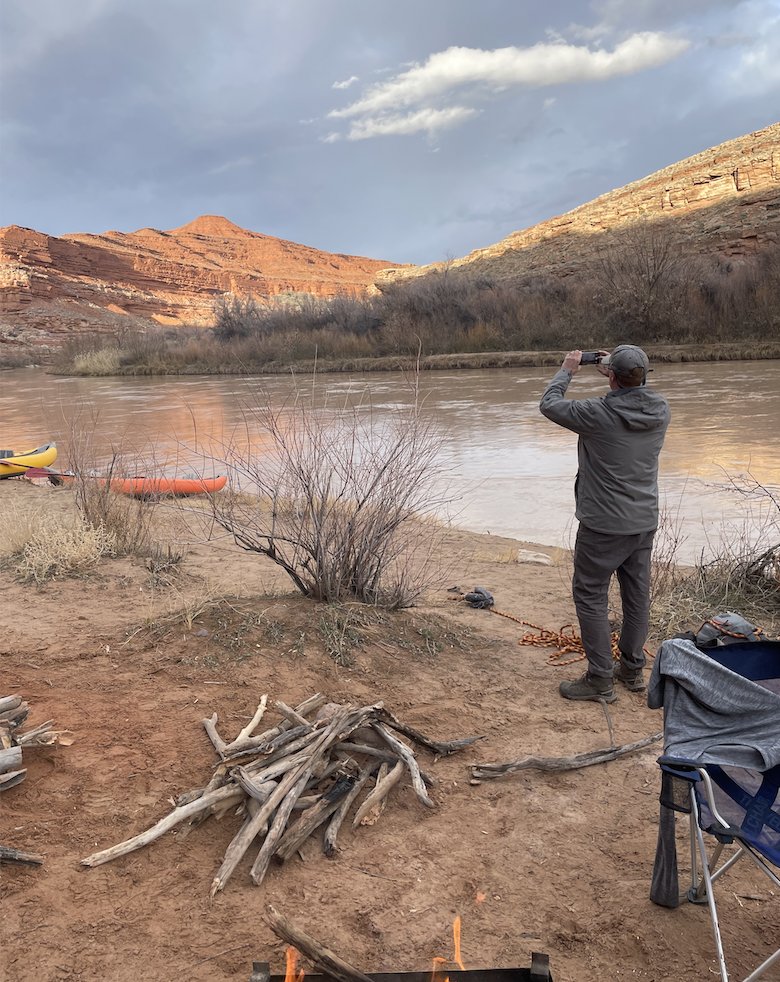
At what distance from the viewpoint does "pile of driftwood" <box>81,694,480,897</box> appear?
2768mm

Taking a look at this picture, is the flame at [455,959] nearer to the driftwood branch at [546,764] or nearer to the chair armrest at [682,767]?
the chair armrest at [682,767]

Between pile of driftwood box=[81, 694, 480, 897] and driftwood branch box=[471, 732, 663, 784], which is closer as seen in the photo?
pile of driftwood box=[81, 694, 480, 897]

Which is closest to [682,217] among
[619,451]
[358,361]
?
[358,361]

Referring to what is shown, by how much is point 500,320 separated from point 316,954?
1347 inches

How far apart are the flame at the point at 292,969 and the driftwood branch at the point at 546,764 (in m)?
1.27

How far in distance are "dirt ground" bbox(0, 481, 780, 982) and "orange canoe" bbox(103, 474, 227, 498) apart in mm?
4675

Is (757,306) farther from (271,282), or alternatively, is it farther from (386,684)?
(271,282)

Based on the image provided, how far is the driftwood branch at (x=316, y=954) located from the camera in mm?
2041

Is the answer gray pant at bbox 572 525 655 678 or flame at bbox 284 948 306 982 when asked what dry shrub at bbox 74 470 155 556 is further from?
flame at bbox 284 948 306 982

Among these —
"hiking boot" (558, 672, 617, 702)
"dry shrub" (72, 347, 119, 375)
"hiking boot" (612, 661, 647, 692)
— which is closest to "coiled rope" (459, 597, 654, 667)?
"hiking boot" (612, 661, 647, 692)

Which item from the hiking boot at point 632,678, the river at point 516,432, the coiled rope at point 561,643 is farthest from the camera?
the river at point 516,432

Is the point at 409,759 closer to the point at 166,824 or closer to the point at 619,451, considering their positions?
the point at 166,824

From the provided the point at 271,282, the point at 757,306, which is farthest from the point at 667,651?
the point at 271,282

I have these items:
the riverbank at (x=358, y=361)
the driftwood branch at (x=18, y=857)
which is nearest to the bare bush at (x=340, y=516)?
the driftwood branch at (x=18, y=857)
